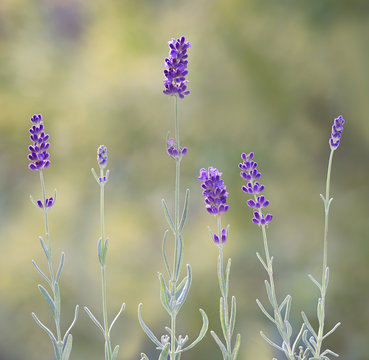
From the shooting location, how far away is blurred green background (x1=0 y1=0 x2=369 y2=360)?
157 centimetres

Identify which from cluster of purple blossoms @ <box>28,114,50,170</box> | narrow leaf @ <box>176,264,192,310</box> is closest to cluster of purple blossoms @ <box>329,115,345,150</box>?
narrow leaf @ <box>176,264,192,310</box>

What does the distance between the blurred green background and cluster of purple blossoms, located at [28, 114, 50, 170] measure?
0.81 meters

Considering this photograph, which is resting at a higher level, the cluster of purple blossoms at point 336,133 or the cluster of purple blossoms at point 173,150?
the cluster of purple blossoms at point 336,133

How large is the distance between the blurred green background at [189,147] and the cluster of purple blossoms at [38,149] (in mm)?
808

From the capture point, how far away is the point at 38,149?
78cm

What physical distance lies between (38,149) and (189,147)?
0.90 metres

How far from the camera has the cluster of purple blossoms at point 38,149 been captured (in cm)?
76

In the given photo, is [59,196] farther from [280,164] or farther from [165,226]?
[280,164]

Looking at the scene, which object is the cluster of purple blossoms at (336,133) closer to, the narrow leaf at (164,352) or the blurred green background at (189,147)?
the narrow leaf at (164,352)

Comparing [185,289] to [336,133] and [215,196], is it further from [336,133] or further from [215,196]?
[336,133]

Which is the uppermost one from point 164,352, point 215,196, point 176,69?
point 176,69

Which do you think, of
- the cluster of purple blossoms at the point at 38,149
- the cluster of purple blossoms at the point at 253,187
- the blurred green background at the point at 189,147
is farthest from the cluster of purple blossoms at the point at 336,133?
the blurred green background at the point at 189,147

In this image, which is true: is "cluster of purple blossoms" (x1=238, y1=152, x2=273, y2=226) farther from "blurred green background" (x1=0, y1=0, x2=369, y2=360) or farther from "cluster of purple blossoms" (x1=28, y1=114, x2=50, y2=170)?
"blurred green background" (x1=0, y1=0, x2=369, y2=360)

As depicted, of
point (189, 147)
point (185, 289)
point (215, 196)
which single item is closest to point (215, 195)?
point (215, 196)
